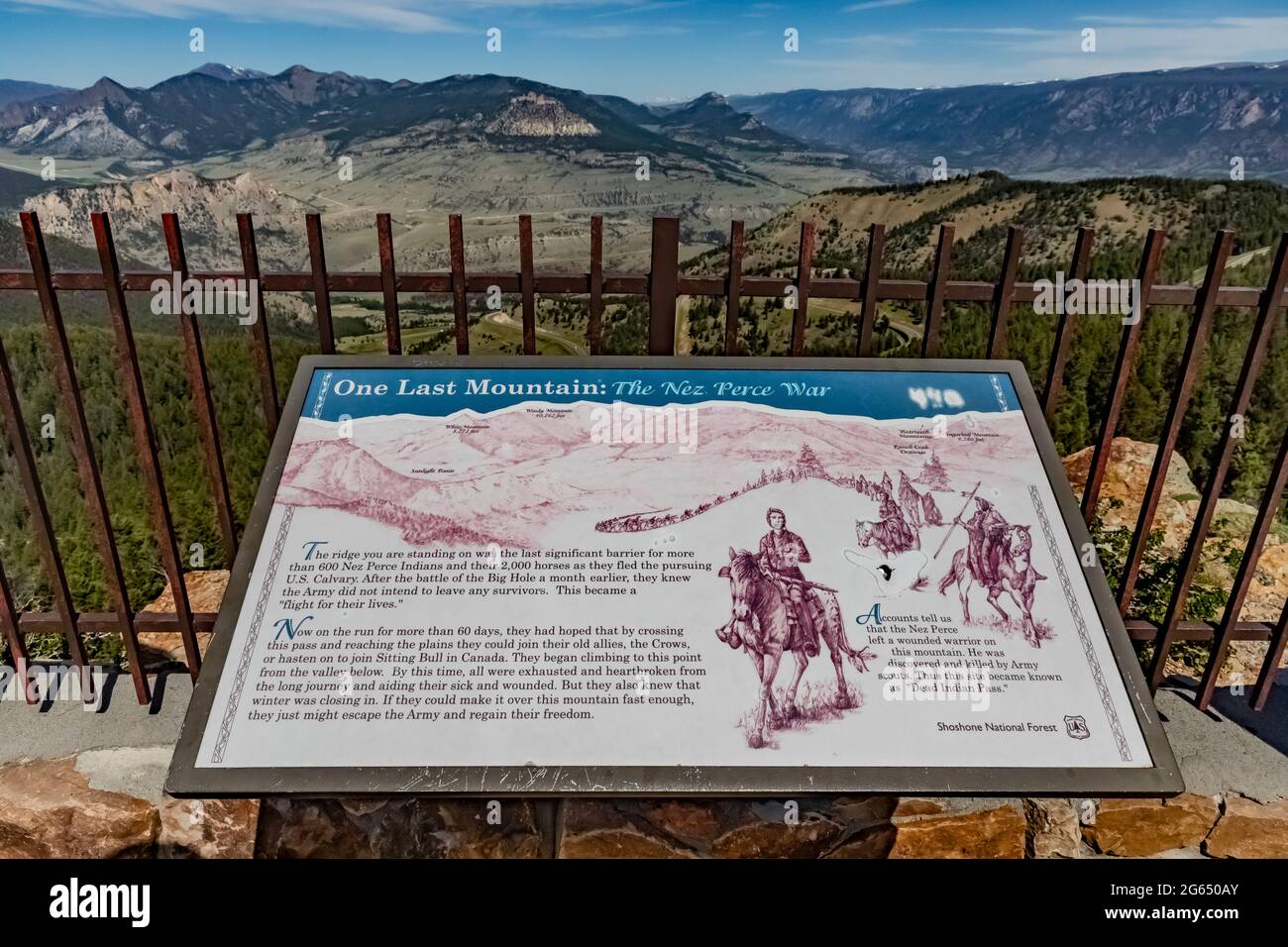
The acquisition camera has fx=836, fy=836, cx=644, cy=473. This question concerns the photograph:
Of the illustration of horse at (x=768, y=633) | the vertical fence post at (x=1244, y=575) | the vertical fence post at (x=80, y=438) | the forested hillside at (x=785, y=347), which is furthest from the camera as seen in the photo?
the forested hillside at (x=785, y=347)

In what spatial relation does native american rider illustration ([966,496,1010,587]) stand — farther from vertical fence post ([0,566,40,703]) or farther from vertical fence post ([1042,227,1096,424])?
A: vertical fence post ([0,566,40,703])

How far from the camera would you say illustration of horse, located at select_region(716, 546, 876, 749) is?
9.82ft

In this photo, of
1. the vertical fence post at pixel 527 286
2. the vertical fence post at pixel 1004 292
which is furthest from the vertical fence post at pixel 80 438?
the vertical fence post at pixel 1004 292

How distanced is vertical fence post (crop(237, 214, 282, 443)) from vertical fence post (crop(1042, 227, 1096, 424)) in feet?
12.4

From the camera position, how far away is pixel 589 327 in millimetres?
4102

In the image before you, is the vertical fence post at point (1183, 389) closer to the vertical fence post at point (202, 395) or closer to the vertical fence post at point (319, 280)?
the vertical fence post at point (319, 280)

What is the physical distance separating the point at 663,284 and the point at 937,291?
1330mm

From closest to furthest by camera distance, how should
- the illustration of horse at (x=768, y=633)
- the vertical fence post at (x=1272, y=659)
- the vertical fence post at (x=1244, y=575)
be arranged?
the illustration of horse at (x=768, y=633) → the vertical fence post at (x=1244, y=575) → the vertical fence post at (x=1272, y=659)

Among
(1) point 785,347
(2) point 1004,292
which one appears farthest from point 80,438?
(1) point 785,347

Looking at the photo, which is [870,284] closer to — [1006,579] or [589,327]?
[589,327]

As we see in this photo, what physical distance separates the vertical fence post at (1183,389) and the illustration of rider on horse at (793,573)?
162cm

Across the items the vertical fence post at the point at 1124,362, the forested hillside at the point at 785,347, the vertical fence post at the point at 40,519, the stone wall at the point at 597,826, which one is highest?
the vertical fence post at the point at 1124,362

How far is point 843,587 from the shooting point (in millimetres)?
3260

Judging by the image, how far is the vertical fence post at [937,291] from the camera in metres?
3.85
